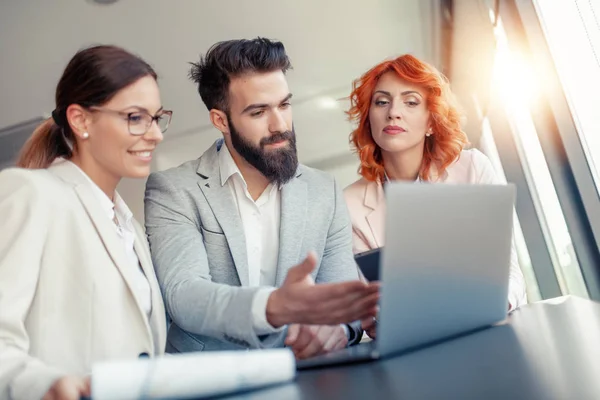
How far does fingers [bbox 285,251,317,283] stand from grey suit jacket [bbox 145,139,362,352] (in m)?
0.42

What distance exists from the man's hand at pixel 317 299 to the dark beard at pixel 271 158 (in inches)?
35.8

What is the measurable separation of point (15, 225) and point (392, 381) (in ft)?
2.64

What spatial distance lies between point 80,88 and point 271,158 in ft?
2.13

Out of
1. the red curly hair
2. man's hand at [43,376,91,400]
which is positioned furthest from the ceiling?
man's hand at [43,376,91,400]

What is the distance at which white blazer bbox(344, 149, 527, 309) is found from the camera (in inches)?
92.0

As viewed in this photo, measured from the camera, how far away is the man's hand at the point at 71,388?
91 cm

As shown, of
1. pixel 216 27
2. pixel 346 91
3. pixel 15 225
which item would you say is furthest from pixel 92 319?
pixel 346 91

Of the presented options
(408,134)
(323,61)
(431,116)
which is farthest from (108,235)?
(323,61)

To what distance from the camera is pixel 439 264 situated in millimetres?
1047

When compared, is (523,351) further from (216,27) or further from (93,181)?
(216,27)

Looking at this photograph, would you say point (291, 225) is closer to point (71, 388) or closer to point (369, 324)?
point (369, 324)

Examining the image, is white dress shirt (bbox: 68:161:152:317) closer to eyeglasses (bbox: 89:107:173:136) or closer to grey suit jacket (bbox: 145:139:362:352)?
grey suit jacket (bbox: 145:139:362:352)

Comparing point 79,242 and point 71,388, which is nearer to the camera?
point 71,388

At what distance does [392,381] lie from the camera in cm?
84
